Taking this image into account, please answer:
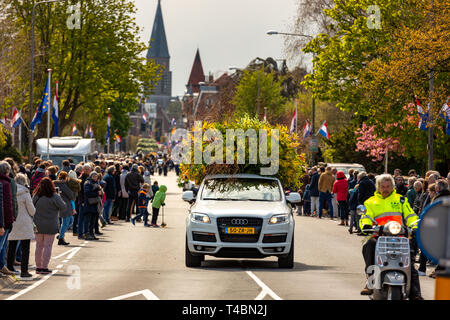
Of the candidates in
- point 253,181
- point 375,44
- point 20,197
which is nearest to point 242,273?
point 253,181

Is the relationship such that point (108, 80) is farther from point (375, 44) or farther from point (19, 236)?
point (19, 236)

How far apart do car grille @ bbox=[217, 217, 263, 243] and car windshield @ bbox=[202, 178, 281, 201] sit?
3.52 feet

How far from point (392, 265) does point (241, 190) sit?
678 cm

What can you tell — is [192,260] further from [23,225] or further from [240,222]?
[23,225]

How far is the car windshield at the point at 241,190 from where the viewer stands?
1736 cm

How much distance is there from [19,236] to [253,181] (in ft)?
16.3

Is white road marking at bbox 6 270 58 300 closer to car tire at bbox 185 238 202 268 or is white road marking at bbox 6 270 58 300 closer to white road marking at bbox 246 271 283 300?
car tire at bbox 185 238 202 268

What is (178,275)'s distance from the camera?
15.2m

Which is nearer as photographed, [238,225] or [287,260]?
[238,225]

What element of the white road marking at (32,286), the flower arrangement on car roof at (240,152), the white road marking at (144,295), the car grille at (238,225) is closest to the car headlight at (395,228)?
the white road marking at (144,295)

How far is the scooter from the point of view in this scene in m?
10.9

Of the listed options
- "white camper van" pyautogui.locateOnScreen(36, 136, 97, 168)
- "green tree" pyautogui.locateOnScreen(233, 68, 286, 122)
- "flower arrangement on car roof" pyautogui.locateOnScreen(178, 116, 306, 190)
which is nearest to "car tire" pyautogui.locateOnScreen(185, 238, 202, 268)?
"flower arrangement on car roof" pyautogui.locateOnScreen(178, 116, 306, 190)

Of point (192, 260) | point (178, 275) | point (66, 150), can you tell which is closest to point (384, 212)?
point (178, 275)

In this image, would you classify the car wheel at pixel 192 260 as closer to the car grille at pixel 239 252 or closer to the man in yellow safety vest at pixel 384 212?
the car grille at pixel 239 252
